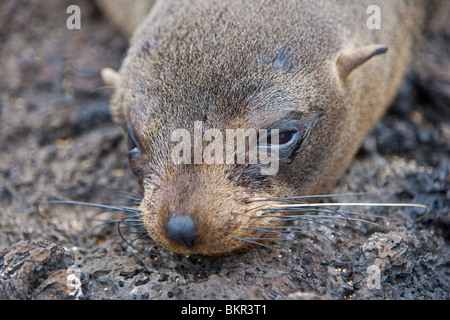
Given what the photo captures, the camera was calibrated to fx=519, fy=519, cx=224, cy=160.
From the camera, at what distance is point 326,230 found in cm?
427

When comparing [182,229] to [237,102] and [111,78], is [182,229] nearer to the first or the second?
[237,102]

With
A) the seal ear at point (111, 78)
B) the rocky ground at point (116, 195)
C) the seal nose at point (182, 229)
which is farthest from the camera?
the seal ear at point (111, 78)

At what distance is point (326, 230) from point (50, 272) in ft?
7.13

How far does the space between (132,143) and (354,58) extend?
2.05 m

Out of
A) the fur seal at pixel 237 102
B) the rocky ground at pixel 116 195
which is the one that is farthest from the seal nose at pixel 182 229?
the rocky ground at pixel 116 195

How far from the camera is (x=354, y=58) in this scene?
4469mm

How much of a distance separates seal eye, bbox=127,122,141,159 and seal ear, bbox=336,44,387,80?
1.86 metres

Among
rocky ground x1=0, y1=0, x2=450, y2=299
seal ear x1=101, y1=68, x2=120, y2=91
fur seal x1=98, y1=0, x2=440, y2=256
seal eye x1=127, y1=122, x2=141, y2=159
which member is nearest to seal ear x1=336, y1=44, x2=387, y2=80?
fur seal x1=98, y1=0, x2=440, y2=256

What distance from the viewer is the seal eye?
4433 millimetres

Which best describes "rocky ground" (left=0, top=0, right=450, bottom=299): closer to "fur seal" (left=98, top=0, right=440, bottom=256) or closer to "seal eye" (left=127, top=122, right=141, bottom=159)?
"fur seal" (left=98, top=0, right=440, bottom=256)

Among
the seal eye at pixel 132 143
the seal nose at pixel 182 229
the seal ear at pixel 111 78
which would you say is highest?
the seal ear at pixel 111 78

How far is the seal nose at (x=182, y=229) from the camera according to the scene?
11.9ft

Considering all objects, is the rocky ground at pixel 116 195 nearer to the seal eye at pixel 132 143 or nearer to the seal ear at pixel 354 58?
the seal eye at pixel 132 143
